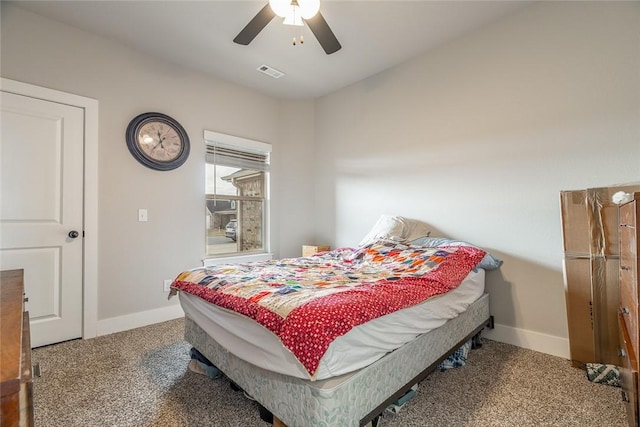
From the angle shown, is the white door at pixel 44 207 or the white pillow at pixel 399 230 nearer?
the white door at pixel 44 207

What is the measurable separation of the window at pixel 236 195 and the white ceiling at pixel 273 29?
0.88 metres

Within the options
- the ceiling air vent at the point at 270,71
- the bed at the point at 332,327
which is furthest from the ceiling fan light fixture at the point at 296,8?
the bed at the point at 332,327

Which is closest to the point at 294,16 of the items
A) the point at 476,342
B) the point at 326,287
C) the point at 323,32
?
the point at 323,32

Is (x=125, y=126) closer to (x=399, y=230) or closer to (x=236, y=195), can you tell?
(x=236, y=195)

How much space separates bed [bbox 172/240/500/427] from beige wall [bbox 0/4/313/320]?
121 centimetres

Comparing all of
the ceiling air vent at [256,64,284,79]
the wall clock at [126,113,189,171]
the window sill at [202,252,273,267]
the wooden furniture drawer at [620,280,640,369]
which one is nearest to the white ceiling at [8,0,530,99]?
the ceiling air vent at [256,64,284,79]

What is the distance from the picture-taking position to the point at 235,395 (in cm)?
173

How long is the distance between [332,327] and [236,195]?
2.93 m

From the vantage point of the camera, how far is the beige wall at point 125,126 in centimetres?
245

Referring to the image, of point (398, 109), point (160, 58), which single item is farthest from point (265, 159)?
point (398, 109)

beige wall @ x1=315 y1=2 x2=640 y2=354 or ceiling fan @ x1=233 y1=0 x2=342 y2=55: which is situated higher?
ceiling fan @ x1=233 y1=0 x2=342 y2=55

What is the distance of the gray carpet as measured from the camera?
1.51 m

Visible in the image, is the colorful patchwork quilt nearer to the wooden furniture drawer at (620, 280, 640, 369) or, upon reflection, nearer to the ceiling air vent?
the wooden furniture drawer at (620, 280, 640, 369)

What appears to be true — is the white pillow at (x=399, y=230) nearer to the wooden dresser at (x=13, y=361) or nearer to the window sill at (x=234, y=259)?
the window sill at (x=234, y=259)
